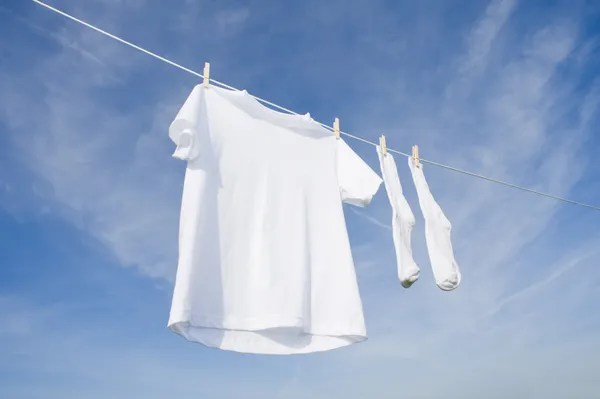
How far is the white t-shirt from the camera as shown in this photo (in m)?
3.50

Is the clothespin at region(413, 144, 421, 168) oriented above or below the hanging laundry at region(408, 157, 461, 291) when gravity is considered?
above

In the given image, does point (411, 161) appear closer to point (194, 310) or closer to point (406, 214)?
point (406, 214)

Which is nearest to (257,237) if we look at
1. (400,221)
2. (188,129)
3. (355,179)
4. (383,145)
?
(188,129)

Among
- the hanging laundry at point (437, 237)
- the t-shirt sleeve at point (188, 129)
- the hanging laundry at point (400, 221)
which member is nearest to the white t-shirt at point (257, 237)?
the t-shirt sleeve at point (188, 129)

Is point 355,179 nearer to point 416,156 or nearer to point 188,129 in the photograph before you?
point 416,156

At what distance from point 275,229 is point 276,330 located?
0.77m

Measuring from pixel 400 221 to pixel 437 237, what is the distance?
0.50 meters

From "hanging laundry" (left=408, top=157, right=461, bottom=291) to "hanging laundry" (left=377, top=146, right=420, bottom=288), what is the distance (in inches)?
10.8

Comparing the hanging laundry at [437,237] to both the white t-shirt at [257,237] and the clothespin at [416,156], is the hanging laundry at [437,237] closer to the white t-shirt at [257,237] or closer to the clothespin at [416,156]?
the clothespin at [416,156]

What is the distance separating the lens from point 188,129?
3.73 metres

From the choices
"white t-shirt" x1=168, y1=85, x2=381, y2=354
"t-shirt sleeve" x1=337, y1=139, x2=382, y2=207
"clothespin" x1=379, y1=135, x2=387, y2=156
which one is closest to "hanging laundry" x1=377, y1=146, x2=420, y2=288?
"clothespin" x1=379, y1=135, x2=387, y2=156

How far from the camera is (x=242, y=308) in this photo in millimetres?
3586

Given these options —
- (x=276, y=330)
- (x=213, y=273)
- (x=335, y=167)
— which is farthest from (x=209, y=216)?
(x=335, y=167)

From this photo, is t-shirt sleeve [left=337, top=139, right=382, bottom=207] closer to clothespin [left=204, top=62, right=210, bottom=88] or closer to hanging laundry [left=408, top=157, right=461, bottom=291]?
hanging laundry [left=408, top=157, right=461, bottom=291]
